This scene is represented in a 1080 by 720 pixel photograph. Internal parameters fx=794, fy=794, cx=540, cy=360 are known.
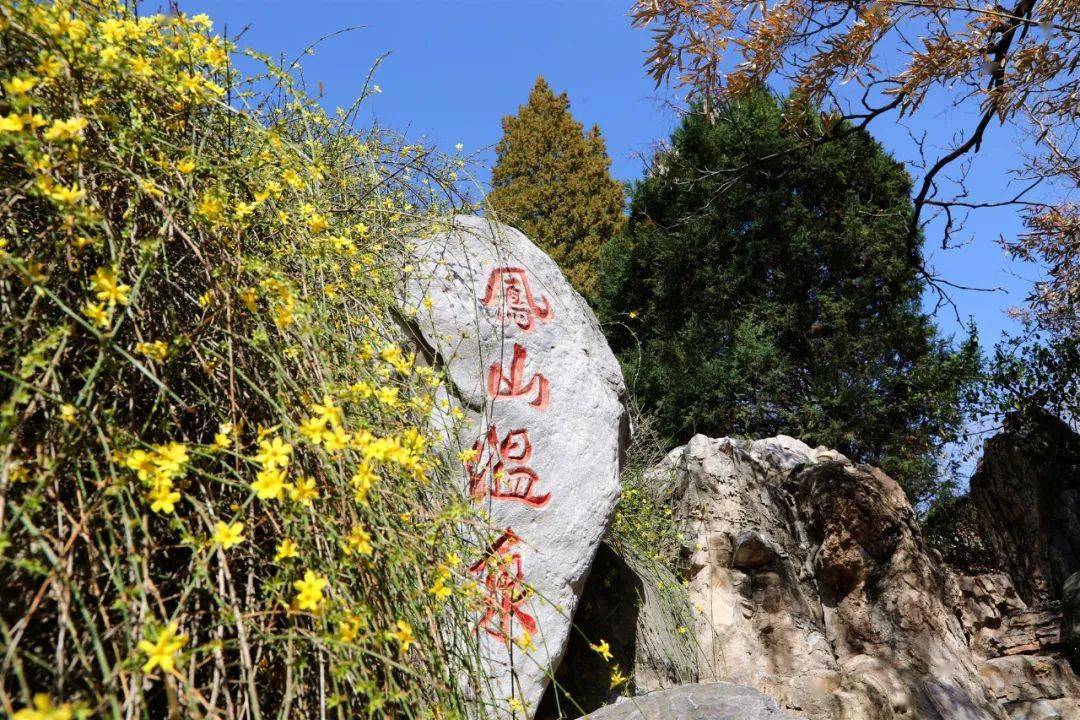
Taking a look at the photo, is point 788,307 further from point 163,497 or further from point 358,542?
point 163,497

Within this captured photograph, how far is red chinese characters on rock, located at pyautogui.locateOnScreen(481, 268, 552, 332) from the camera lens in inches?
112

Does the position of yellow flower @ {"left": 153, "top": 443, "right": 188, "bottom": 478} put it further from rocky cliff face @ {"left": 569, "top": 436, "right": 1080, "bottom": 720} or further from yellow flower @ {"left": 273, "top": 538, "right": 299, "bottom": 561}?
rocky cliff face @ {"left": 569, "top": 436, "right": 1080, "bottom": 720}

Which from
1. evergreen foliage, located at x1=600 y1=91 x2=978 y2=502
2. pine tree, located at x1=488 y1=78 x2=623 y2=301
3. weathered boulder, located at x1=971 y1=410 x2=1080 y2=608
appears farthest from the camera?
pine tree, located at x1=488 y1=78 x2=623 y2=301

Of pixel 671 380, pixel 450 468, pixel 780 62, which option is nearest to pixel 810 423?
pixel 671 380

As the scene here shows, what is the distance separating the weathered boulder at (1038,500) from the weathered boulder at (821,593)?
1941 millimetres

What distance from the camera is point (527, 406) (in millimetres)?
2770

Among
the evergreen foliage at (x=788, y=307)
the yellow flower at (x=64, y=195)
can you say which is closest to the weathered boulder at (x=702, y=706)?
the yellow flower at (x=64, y=195)

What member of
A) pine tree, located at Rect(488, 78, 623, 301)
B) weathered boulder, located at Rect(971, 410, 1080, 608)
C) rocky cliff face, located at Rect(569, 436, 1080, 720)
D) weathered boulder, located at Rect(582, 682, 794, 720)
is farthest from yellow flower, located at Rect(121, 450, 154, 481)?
pine tree, located at Rect(488, 78, 623, 301)

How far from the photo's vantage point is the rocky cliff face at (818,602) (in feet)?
11.1

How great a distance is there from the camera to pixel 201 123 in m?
1.37

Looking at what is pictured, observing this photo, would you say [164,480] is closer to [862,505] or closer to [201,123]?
[201,123]

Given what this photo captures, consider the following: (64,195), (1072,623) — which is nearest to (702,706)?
(64,195)

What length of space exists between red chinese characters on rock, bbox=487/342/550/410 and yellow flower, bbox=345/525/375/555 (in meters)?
1.67

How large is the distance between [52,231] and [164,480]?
411mm
